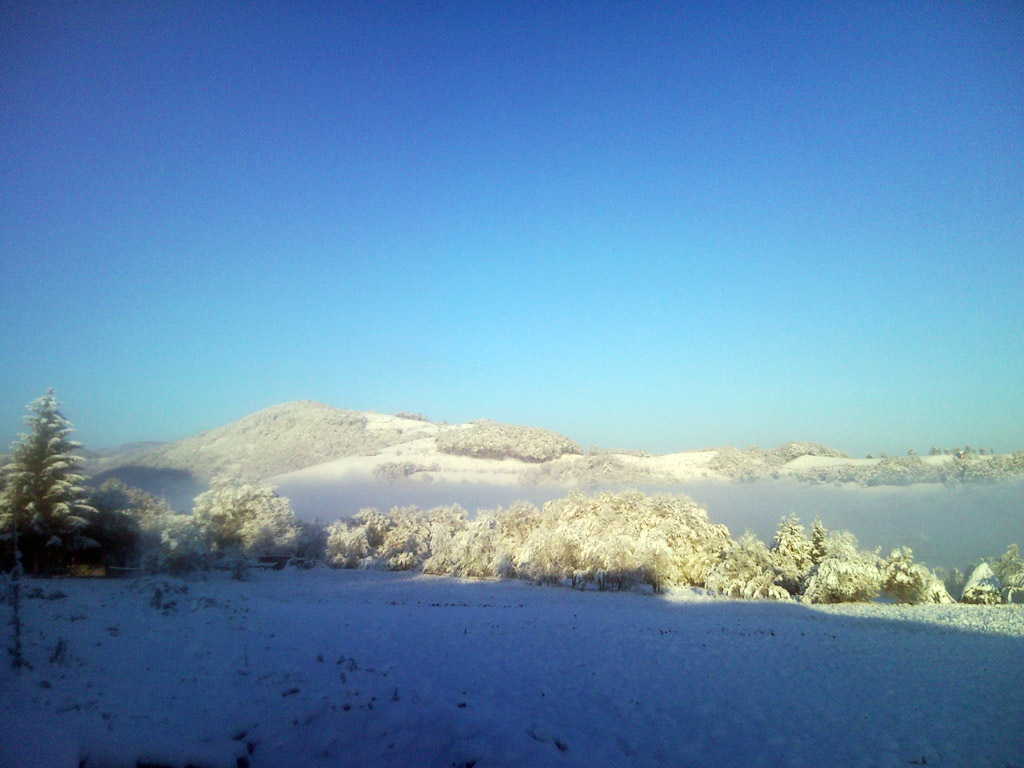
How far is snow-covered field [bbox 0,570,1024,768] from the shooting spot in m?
4.06

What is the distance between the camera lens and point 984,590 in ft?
62.5

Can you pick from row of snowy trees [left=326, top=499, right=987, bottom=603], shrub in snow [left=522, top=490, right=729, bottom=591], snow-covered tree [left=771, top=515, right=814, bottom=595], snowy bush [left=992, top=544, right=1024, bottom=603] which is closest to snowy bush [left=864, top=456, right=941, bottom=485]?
snowy bush [left=992, top=544, right=1024, bottom=603]

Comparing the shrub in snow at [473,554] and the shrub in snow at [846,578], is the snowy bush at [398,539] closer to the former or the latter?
the shrub in snow at [473,554]

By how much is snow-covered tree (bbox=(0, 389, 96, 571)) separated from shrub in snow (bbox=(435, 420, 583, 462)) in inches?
1198

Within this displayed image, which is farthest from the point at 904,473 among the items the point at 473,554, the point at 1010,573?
the point at 473,554

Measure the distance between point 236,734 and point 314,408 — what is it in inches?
1731

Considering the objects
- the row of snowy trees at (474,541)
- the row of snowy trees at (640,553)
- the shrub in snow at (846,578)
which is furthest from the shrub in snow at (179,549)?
the shrub in snow at (846,578)

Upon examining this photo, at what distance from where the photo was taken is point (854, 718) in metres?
6.52

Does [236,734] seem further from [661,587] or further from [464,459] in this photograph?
[464,459]

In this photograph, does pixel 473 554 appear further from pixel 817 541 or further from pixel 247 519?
pixel 817 541

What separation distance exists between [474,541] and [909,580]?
18.4 metres

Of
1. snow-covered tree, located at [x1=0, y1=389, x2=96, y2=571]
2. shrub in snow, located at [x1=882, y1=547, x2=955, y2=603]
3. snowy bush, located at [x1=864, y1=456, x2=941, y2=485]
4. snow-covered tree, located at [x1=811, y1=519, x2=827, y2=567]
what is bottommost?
shrub in snow, located at [x1=882, y1=547, x2=955, y2=603]

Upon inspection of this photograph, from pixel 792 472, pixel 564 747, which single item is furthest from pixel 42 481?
pixel 792 472

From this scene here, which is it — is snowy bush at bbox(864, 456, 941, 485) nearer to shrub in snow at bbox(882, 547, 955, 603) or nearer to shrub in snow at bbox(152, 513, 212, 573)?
shrub in snow at bbox(882, 547, 955, 603)
